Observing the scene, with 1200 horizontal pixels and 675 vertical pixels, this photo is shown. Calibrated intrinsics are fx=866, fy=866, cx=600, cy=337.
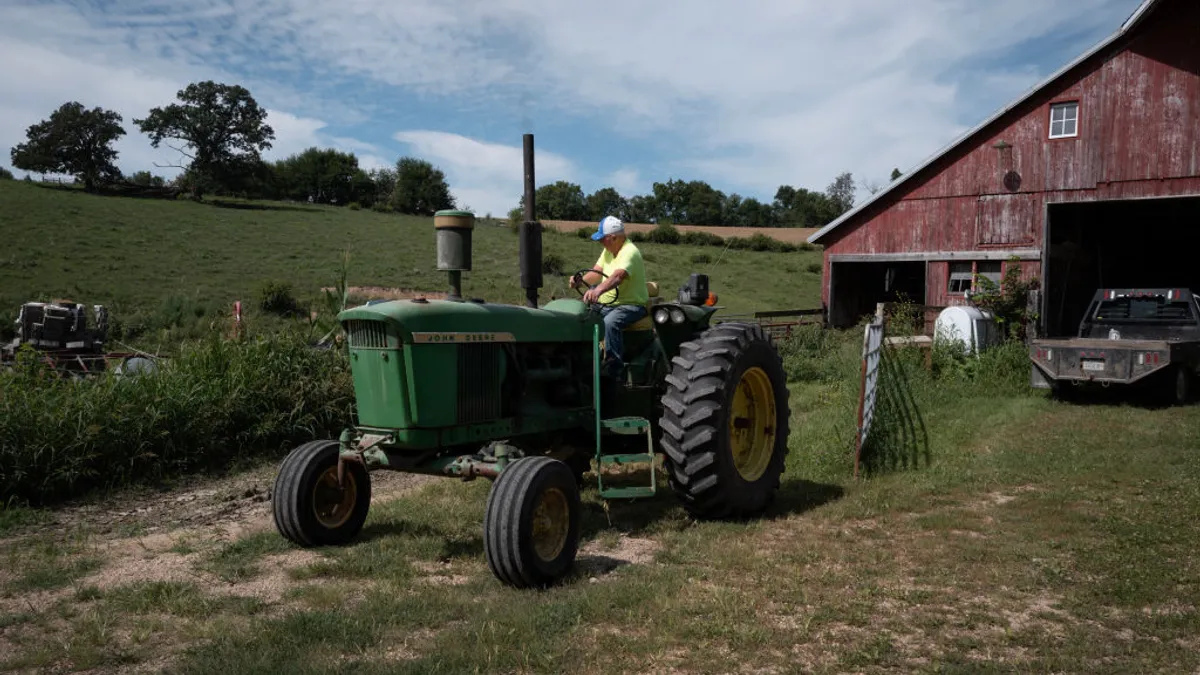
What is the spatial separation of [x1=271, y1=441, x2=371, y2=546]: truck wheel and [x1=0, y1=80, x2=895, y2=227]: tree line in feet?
135

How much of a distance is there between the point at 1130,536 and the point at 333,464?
4909mm

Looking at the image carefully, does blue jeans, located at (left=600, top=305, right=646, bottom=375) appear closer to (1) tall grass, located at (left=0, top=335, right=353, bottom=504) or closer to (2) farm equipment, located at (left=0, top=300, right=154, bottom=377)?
(1) tall grass, located at (left=0, top=335, right=353, bottom=504)

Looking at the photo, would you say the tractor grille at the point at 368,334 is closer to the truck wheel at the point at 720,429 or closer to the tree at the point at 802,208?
the truck wheel at the point at 720,429

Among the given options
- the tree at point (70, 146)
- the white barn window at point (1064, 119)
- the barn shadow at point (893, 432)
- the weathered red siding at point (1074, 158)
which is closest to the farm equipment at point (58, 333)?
the barn shadow at point (893, 432)

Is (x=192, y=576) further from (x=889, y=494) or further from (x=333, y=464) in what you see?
(x=889, y=494)

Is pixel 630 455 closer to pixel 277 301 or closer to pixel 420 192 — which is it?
pixel 277 301

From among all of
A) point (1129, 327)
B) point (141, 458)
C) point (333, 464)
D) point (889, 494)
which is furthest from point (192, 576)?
point (1129, 327)

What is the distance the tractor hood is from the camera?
15.8 ft

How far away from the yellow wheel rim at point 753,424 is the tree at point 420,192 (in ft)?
172

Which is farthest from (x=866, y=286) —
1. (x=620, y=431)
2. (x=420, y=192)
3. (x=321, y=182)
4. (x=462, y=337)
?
(x=321, y=182)

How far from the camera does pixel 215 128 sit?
212 ft

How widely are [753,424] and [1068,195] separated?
471 inches

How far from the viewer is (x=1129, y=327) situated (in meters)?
12.4

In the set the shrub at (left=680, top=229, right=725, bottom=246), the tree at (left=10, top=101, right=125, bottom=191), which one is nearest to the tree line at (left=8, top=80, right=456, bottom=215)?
the tree at (left=10, top=101, right=125, bottom=191)
